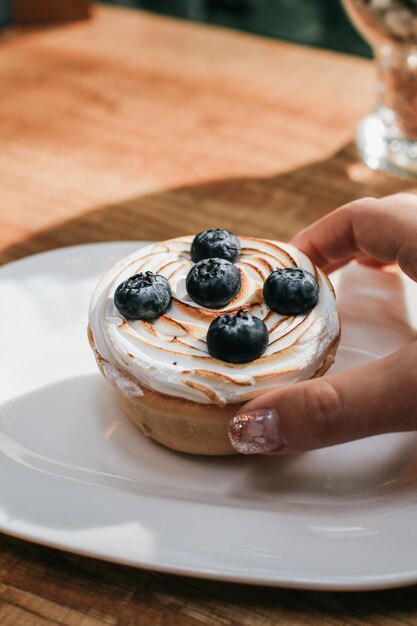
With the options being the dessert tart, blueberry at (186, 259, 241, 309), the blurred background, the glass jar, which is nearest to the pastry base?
the dessert tart

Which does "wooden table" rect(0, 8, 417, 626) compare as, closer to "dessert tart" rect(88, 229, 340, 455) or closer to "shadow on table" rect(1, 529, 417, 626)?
"shadow on table" rect(1, 529, 417, 626)

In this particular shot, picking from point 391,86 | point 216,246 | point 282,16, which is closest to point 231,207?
point 391,86

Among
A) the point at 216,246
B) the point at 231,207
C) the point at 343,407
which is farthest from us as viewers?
the point at 231,207

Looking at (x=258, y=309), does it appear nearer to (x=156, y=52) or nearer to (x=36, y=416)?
(x=36, y=416)

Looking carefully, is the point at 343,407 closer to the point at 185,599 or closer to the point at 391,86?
the point at 185,599

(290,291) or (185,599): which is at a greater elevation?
(290,291)

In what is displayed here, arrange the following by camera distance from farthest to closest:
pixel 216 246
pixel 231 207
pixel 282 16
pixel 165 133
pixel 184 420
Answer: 1. pixel 282 16
2. pixel 165 133
3. pixel 231 207
4. pixel 216 246
5. pixel 184 420
